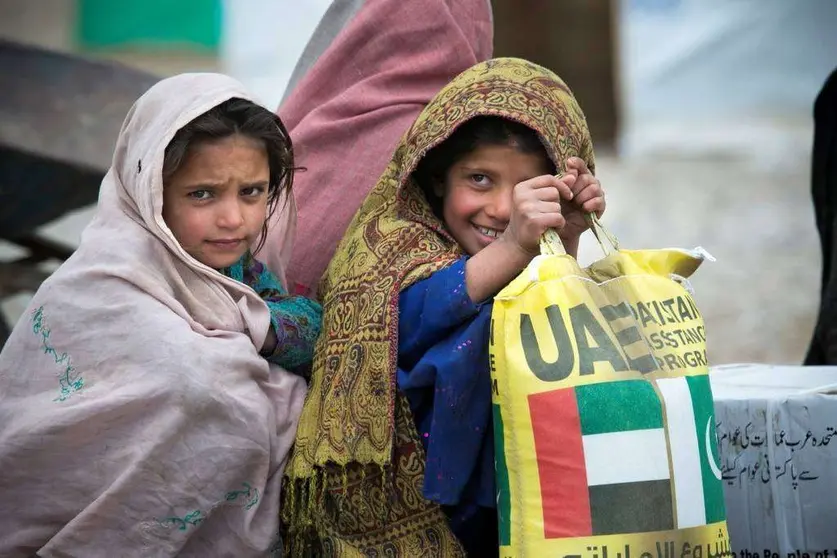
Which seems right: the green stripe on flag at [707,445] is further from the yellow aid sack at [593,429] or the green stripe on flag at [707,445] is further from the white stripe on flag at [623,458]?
the white stripe on flag at [623,458]

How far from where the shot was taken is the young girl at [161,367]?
8.69 ft

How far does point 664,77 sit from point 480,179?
862 centimetres

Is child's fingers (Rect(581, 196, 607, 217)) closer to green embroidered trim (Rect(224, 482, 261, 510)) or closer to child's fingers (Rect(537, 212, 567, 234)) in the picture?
child's fingers (Rect(537, 212, 567, 234))

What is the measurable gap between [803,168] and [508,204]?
838cm

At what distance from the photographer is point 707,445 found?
2533mm

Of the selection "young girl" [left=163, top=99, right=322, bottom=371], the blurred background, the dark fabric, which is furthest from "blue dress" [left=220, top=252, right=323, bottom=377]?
the blurred background

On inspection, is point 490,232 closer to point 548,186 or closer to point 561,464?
point 548,186

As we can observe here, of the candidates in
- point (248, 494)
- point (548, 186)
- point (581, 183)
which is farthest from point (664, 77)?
point (248, 494)

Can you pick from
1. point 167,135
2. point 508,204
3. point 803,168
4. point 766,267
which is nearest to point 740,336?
point 766,267

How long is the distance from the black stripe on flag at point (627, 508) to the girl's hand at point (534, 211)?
570 millimetres

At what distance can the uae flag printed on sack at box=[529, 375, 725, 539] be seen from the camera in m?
2.38

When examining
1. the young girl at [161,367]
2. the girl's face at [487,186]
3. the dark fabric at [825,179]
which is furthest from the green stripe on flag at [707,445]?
the dark fabric at [825,179]

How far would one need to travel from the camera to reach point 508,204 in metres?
2.89

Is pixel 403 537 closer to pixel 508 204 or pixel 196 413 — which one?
pixel 196 413
